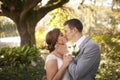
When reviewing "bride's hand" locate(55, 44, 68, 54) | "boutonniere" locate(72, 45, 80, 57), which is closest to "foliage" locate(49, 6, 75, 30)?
"bride's hand" locate(55, 44, 68, 54)

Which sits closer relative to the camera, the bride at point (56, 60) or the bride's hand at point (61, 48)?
the bride at point (56, 60)

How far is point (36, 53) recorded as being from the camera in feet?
39.9

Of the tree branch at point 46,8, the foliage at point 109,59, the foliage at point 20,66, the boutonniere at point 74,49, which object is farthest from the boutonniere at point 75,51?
the tree branch at point 46,8

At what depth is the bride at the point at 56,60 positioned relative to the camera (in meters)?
4.05

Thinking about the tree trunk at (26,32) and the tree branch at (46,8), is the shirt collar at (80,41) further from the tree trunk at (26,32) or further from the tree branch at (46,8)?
the tree branch at (46,8)

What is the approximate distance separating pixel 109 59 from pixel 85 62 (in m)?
9.91

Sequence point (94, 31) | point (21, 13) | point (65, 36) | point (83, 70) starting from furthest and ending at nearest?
point (94, 31) → point (21, 13) → point (65, 36) → point (83, 70)

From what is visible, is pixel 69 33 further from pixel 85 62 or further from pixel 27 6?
pixel 27 6

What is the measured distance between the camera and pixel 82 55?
157 inches

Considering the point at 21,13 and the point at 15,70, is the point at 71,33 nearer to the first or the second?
the point at 15,70

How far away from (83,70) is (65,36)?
0.52 meters

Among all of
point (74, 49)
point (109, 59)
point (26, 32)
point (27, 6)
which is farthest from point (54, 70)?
point (26, 32)

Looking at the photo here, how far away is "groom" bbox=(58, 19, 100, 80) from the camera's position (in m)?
3.91

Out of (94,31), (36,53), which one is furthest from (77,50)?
(94,31)
